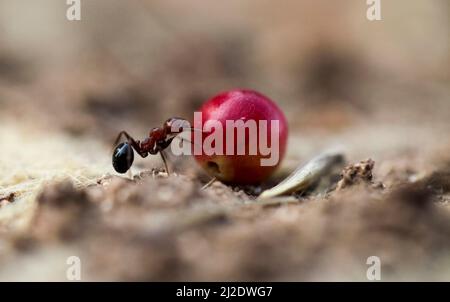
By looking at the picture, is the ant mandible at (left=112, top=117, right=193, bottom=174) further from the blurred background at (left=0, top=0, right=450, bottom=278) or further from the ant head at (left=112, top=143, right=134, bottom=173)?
the blurred background at (left=0, top=0, right=450, bottom=278)

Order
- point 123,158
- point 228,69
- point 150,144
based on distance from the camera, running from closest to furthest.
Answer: point 123,158 < point 150,144 < point 228,69

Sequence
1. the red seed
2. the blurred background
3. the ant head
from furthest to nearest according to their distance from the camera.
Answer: the blurred background < the ant head < the red seed

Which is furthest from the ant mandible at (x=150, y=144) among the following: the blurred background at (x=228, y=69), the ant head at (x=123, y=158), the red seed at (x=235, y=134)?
the blurred background at (x=228, y=69)

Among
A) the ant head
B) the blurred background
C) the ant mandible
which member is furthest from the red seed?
the blurred background

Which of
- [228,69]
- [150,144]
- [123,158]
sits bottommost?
[123,158]

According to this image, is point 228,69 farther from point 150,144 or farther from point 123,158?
point 123,158

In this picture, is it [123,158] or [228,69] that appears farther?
[228,69]

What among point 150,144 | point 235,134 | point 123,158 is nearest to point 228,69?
point 150,144
